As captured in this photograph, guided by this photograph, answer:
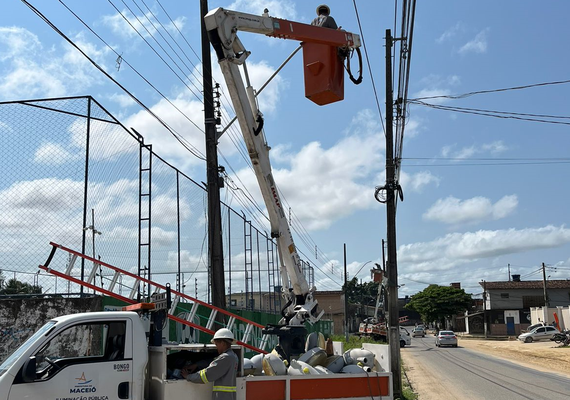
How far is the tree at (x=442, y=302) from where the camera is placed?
284 feet

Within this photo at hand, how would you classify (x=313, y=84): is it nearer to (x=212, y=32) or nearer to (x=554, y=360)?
(x=212, y=32)

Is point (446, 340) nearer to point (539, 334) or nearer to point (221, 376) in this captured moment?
point (539, 334)

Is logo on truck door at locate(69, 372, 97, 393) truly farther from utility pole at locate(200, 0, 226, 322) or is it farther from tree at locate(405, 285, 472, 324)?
tree at locate(405, 285, 472, 324)

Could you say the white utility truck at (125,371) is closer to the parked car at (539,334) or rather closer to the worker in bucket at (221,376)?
the worker in bucket at (221,376)

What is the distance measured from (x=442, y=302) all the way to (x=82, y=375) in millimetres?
85402

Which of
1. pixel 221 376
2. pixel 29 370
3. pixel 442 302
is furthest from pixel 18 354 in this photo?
pixel 442 302

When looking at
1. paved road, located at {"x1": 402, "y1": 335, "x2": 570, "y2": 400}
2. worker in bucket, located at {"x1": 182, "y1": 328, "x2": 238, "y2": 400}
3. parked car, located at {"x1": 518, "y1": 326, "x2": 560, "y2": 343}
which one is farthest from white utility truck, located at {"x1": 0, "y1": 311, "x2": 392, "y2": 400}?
parked car, located at {"x1": 518, "y1": 326, "x2": 560, "y2": 343}

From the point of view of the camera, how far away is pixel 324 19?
460 inches

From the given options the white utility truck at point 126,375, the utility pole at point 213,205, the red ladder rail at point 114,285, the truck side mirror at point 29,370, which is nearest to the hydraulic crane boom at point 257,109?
the utility pole at point 213,205

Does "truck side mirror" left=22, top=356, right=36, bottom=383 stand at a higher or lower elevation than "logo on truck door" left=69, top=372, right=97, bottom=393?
higher

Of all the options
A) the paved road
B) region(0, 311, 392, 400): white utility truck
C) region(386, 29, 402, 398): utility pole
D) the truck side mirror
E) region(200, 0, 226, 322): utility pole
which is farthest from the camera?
the paved road

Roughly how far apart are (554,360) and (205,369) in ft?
92.9

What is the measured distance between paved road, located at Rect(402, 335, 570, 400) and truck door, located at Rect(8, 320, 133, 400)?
1103 centimetres

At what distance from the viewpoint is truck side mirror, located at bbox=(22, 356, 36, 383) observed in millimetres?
5691
